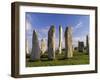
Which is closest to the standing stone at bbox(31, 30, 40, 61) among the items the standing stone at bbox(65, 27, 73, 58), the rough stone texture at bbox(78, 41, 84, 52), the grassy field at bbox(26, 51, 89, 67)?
the grassy field at bbox(26, 51, 89, 67)

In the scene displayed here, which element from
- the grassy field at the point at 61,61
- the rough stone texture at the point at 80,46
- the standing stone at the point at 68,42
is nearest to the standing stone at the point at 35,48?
the grassy field at the point at 61,61

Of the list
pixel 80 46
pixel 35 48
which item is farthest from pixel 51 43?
pixel 80 46

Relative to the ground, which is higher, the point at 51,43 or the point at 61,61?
the point at 51,43

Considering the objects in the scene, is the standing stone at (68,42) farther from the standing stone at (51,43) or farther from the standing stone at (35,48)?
the standing stone at (35,48)

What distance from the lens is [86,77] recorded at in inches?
91.8

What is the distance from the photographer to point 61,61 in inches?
87.0

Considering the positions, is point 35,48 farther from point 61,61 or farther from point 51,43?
point 61,61

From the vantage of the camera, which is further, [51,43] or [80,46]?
[80,46]

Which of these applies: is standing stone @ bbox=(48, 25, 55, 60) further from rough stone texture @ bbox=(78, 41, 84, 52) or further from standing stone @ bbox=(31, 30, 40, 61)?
rough stone texture @ bbox=(78, 41, 84, 52)

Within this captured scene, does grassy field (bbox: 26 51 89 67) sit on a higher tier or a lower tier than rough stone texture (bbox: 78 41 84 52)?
lower

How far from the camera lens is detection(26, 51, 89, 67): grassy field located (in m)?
2.11

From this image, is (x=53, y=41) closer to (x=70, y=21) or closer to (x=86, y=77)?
Answer: (x=70, y=21)

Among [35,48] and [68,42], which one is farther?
[68,42]

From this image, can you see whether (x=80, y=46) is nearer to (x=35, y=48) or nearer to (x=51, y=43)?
(x=51, y=43)
